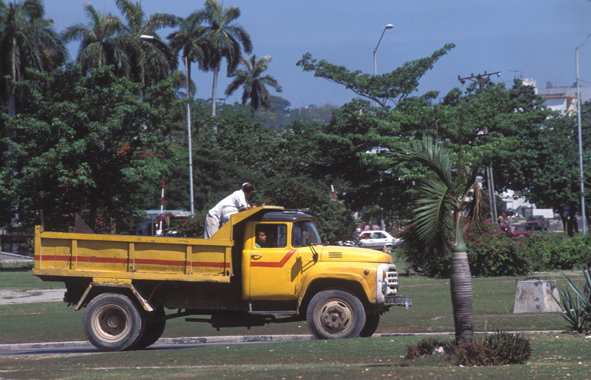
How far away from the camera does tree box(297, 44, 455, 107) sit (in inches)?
1543

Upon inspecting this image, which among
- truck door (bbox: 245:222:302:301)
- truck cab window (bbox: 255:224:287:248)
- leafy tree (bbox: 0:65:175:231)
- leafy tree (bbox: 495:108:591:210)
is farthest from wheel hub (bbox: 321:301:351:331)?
leafy tree (bbox: 495:108:591:210)

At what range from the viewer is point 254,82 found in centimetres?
8069

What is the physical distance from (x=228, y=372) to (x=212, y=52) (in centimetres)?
6152

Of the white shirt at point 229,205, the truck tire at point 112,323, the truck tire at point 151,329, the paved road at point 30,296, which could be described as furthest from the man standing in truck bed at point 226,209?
the paved road at point 30,296

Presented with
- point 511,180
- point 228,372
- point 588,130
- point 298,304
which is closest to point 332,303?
point 298,304

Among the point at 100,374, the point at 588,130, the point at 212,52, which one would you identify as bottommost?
the point at 100,374

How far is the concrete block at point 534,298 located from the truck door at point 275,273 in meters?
5.57

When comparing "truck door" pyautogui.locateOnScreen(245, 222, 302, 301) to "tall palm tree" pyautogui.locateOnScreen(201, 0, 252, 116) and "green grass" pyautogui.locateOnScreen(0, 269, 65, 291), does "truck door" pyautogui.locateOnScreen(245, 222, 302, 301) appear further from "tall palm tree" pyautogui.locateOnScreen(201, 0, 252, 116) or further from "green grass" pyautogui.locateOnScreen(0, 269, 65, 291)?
"tall palm tree" pyautogui.locateOnScreen(201, 0, 252, 116)

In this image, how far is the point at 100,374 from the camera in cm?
A: 857

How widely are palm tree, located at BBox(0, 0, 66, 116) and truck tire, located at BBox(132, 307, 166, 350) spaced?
115 ft

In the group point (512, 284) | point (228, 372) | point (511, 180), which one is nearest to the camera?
point (228, 372)

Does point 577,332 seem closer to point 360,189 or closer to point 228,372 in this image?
point 228,372

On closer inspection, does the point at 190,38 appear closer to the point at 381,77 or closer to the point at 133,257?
the point at 381,77

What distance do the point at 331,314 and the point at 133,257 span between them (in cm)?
336
